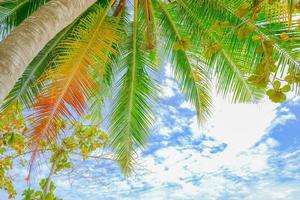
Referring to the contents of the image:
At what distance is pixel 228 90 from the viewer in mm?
6621

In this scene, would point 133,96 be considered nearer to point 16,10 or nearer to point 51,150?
point 51,150

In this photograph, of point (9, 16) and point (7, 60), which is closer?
point (7, 60)

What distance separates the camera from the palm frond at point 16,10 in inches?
262

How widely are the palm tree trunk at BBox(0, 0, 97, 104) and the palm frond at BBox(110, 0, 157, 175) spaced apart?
3820mm

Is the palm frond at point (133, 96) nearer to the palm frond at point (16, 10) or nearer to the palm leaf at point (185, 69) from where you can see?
the palm leaf at point (185, 69)

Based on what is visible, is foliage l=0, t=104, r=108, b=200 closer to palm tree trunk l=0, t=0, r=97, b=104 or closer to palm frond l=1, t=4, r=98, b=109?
palm frond l=1, t=4, r=98, b=109

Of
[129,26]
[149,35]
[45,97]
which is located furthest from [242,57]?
[45,97]

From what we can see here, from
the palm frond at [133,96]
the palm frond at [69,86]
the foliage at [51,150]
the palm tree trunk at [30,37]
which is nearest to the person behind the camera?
the palm tree trunk at [30,37]

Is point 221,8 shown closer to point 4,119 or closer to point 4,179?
point 4,119

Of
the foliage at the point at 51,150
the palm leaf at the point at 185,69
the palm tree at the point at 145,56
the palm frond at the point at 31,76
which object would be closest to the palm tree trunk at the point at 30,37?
the palm tree at the point at 145,56

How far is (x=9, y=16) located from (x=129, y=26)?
6.79 ft

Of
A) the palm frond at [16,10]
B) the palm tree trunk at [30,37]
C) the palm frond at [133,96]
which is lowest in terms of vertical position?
the palm tree trunk at [30,37]

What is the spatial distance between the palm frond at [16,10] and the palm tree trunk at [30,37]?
403 cm

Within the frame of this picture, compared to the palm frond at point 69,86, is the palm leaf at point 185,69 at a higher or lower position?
higher
